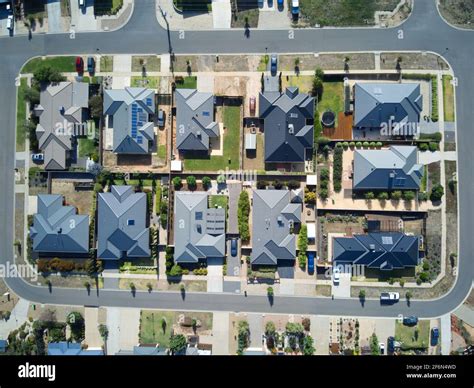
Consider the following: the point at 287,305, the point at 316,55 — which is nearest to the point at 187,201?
the point at 287,305

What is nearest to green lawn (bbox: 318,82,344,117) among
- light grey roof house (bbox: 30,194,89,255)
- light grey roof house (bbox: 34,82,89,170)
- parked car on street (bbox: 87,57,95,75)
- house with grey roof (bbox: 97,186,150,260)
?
house with grey roof (bbox: 97,186,150,260)

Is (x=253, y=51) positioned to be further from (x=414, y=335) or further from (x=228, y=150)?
(x=414, y=335)

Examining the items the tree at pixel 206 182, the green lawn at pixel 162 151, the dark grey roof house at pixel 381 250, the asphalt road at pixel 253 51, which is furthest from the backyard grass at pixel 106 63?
the dark grey roof house at pixel 381 250

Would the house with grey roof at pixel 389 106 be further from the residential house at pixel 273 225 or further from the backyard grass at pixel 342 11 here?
the residential house at pixel 273 225

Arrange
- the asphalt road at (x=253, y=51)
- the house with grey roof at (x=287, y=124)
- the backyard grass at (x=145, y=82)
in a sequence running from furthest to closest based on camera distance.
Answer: the backyard grass at (x=145, y=82) → the asphalt road at (x=253, y=51) → the house with grey roof at (x=287, y=124)

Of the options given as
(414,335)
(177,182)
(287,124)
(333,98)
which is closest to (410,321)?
(414,335)
